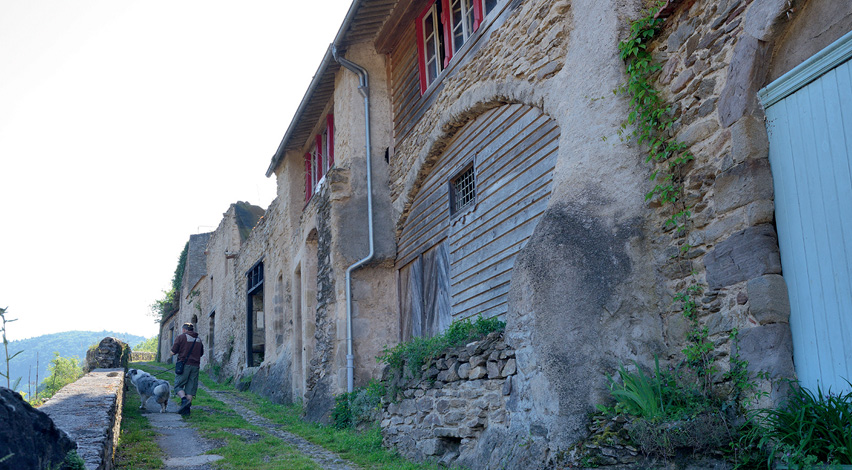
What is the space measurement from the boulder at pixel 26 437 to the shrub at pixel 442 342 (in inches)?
145

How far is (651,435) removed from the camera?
425cm

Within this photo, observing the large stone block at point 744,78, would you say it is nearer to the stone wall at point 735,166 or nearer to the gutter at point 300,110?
the stone wall at point 735,166

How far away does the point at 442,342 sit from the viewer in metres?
6.81

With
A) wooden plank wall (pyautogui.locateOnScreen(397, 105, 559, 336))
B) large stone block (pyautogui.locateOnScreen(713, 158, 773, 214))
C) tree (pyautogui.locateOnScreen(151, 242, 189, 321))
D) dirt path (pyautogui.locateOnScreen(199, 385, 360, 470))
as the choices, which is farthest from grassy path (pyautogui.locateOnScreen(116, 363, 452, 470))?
tree (pyautogui.locateOnScreen(151, 242, 189, 321))

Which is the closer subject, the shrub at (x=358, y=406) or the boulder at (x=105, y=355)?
the shrub at (x=358, y=406)

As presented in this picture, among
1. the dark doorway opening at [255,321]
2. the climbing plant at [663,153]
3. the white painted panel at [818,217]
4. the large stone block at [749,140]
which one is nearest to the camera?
the white painted panel at [818,217]

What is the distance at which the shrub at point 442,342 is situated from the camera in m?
6.36

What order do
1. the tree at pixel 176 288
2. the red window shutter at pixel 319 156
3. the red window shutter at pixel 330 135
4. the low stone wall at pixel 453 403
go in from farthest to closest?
the tree at pixel 176 288 < the red window shutter at pixel 319 156 < the red window shutter at pixel 330 135 < the low stone wall at pixel 453 403

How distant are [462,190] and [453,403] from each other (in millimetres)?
2865

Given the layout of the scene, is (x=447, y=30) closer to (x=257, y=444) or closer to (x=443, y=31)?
(x=443, y=31)

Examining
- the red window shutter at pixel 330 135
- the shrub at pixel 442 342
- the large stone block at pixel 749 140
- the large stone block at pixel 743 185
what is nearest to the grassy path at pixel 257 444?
the shrub at pixel 442 342

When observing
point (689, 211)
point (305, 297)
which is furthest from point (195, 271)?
point (689, 211)

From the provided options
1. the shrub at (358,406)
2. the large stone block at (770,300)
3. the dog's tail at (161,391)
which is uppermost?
the large stone block at (770,300)

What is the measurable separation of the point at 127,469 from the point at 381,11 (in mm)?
6994
